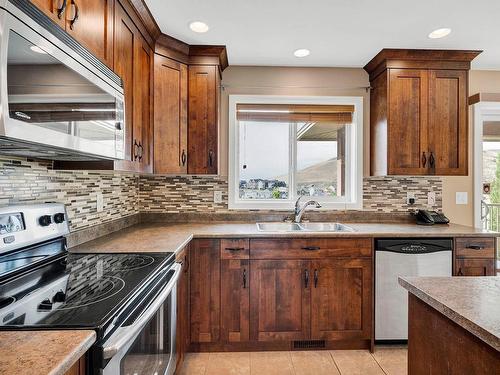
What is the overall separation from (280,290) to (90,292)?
1505 mm

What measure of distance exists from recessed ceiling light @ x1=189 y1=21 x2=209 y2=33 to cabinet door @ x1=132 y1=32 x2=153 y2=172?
0.35m

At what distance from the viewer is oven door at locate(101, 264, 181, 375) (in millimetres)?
883

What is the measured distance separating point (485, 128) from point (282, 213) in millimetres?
2301

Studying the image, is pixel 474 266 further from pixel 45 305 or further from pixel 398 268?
pixel 45 305

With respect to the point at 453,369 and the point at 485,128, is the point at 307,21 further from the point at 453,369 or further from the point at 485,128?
the point at 485,128

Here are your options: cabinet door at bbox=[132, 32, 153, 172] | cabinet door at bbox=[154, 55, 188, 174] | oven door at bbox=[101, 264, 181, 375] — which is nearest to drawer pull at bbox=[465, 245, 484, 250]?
oven door at bbox=[101, 264, 181, 375]

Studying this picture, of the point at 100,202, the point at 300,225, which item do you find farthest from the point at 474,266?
the point at 100,202

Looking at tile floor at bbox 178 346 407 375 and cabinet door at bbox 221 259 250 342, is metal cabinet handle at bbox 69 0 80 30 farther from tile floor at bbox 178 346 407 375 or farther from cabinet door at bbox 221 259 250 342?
tile floor at bbox 178 346 407 375

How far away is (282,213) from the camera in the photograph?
288 centimetres

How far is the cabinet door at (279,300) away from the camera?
228cm

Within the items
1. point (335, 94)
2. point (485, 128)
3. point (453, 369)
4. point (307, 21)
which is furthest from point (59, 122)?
point (485, 128)

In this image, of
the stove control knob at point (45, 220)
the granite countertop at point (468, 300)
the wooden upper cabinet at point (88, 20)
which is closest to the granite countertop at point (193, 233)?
the stove control knob at point (45, 220)

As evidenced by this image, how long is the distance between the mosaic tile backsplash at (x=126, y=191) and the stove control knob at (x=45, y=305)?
0.59m

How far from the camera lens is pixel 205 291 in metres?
2.27
